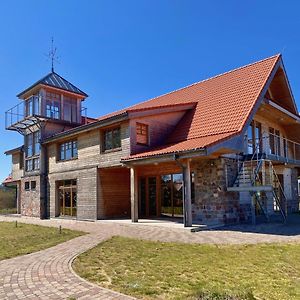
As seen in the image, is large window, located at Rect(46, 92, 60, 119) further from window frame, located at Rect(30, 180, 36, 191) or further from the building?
window frame, located at Rect(30, 180, 36, 191)

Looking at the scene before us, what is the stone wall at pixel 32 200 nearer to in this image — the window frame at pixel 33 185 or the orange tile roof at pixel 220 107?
the window frame at pixel 33 185

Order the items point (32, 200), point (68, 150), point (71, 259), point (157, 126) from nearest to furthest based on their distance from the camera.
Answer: point (71, 259) → point (157, 126) → point (68, 150) → point (32, 200)

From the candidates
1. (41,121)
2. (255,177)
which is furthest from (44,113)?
(255,177)

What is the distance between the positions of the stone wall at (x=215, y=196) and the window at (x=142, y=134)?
2.97 m

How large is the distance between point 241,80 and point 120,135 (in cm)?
698

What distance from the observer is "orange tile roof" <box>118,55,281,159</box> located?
14.2 m

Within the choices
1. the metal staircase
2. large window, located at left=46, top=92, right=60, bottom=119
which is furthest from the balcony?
the metal staircase

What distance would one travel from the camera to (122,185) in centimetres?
1883

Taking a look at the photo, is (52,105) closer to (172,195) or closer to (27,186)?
(27,186)

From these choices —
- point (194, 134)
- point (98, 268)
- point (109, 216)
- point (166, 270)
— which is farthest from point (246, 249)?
point (109, 216)

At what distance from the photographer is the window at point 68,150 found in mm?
19750

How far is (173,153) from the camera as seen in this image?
505 inches

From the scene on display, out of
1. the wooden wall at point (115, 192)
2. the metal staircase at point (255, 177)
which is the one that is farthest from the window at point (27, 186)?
the metal staircase at point (255, 177)

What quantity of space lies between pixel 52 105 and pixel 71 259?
674 inches
